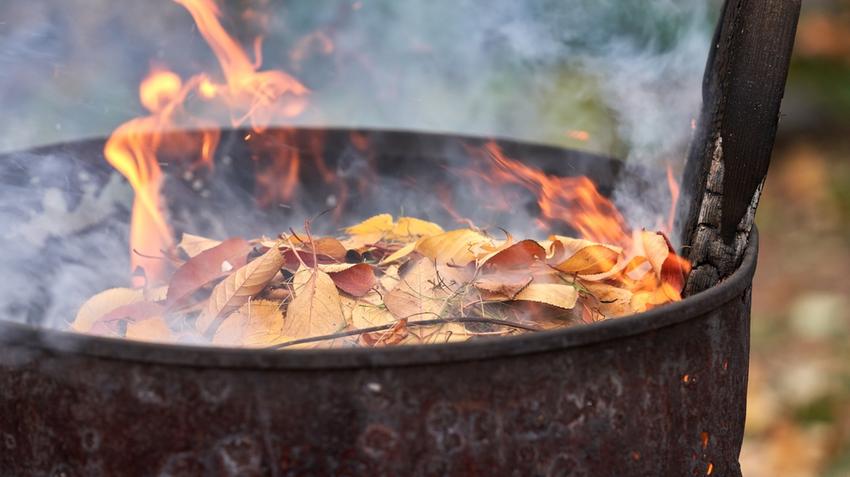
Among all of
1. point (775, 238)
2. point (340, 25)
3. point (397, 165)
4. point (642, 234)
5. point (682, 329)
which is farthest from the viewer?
point (775, 238)

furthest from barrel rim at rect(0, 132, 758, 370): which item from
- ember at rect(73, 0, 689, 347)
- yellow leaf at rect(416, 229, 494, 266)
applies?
yellow leaf at rect(416, 229, 494, 266)

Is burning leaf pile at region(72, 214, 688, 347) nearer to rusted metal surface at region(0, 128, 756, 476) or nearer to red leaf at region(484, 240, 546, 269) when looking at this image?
red leaf at region(484, 240, 546, 269)

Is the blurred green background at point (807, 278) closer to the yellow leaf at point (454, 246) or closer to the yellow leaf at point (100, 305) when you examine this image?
the yellow leaf at point (454, 246)

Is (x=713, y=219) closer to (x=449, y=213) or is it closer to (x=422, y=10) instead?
(x=449, y=213)

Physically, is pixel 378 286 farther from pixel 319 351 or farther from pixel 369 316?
pixel 319 351

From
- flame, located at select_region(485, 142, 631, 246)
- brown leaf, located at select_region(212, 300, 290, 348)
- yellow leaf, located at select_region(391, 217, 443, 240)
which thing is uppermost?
flame, located at select_region(485, 142, 631, 246)

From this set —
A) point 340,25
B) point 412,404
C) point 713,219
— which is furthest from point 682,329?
point 340,25

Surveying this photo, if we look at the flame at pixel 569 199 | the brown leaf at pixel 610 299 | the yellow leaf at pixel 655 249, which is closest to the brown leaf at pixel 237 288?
the brown leaf at pixel 610 299
